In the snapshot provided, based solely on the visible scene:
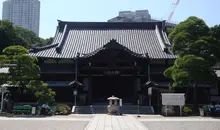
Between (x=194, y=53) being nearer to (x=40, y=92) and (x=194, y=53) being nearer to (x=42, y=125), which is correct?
(x=40, y=92)

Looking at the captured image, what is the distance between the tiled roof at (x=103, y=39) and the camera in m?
34.8

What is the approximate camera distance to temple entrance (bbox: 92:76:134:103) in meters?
34.5

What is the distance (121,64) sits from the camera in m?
33.7

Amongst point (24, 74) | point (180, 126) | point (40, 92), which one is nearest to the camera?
point (180, 126)

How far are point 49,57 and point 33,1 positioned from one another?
126846mm

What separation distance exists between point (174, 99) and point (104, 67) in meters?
10.5

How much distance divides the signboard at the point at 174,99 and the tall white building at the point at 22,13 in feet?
412

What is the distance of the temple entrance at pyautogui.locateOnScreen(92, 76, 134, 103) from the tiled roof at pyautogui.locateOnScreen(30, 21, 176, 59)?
4.41 metres

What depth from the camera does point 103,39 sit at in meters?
39.8

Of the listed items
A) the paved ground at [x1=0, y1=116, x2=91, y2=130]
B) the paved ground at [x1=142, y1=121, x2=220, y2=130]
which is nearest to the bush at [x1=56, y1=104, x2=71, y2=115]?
the paved ground at [x1=0, y1=116, x2=91, y2=130]

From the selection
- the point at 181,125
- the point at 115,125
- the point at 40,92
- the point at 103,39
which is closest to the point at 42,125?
the point at 115,125

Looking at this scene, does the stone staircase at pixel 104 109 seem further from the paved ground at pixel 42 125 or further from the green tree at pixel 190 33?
the paved ground at pixel 42 125

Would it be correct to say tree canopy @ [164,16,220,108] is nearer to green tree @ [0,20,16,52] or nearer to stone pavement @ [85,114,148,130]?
stone pavement @ [85,114,148,130]

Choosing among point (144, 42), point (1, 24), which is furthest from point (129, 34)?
point (1, 24)
